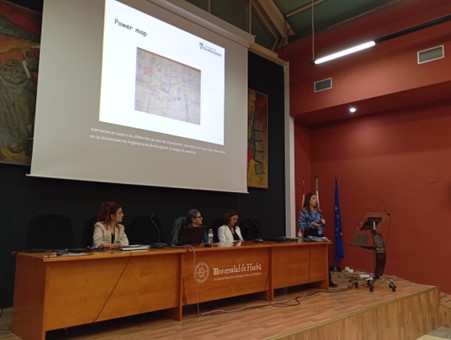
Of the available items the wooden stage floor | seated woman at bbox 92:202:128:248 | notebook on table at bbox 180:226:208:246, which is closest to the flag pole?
the wooden stage floor

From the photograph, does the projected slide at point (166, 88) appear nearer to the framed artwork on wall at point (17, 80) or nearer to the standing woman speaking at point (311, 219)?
the framed artwork on wall at point (17, 80)

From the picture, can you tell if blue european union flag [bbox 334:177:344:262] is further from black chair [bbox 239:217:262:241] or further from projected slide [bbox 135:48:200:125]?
projected slide [bbox 135:48:200:125]

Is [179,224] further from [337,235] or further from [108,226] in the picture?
[337,235]

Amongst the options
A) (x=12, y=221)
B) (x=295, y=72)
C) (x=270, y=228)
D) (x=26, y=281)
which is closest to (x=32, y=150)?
(x=12, y=221)

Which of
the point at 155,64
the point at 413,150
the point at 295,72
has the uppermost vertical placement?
the point at 295,72

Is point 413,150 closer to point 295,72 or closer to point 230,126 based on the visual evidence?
A: point 295,72

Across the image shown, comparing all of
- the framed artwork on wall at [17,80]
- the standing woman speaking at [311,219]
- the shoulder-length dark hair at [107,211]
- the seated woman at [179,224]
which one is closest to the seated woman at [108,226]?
the shoulder-length dark hair at [107,211]

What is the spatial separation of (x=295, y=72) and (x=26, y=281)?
5.21 metres

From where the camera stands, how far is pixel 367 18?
512 centimetres

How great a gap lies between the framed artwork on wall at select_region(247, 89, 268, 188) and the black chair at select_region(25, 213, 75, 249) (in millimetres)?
2879

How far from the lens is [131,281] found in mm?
2586

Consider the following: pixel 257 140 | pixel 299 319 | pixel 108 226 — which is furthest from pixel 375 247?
pixel 108 226

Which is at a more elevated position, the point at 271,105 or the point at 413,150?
the point at 271,105

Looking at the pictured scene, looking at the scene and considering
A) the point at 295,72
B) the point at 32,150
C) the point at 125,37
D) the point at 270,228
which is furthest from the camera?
the point at 295,72
